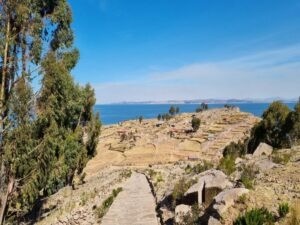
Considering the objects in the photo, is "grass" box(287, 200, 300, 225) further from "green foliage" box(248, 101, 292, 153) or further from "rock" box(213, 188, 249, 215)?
"green foliage" box(248, 101, 292, 153)

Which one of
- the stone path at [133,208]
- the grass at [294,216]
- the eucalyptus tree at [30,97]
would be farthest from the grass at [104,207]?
the grass at [294,216]

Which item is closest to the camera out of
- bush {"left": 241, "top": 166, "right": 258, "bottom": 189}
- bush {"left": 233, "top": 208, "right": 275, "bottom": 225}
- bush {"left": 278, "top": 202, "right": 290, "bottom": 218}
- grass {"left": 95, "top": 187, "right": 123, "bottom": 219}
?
bush {"left": 233, "top": 208, "right": 275, "bottom": 225}

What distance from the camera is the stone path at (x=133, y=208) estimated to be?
1928cm

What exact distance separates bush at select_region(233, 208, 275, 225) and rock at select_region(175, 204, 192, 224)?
13.8 ft

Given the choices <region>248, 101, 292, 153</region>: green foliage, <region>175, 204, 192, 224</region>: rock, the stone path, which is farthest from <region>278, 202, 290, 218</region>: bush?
<region>248, 101, 292, 153</region>: green foliage

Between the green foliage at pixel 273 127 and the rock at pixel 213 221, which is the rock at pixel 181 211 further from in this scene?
the green foliage at pixel 273 127

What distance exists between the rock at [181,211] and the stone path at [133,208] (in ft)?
6.49

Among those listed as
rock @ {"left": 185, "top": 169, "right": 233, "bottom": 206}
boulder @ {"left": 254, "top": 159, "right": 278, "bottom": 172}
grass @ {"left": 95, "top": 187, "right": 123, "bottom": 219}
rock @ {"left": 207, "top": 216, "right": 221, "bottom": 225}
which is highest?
boulder @ {"left": 254, "top": 159, "right": 278, "bottom": 172}

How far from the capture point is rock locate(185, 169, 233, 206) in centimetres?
1656

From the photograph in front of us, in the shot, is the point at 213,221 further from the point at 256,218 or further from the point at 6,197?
the point at 6,197

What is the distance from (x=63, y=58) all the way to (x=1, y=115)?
427 centimetres

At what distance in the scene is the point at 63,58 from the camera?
1852cm

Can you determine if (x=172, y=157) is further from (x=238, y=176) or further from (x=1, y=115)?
(x=1, y=115)

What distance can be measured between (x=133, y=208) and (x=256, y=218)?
10709mm
